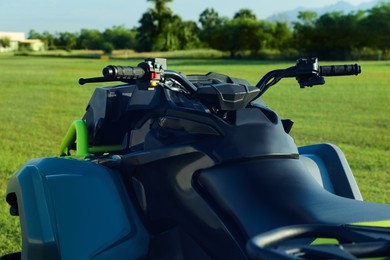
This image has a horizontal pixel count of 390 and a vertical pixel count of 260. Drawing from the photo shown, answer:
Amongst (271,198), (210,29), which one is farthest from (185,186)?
(210,29)

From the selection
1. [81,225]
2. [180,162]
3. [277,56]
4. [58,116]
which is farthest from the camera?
[277,56]

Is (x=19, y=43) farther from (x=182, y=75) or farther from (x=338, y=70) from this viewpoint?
(x=182, y=75)

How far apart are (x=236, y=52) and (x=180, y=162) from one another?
76.4 m

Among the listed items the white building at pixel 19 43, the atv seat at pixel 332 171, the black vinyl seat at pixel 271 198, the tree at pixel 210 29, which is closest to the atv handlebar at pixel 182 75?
the black vinyl seat at pixel 271 198

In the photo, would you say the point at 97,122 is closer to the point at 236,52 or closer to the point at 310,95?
the point at 310,95

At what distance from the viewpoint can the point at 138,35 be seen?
94250mm

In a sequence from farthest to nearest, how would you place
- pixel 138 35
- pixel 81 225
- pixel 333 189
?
pixel 138 35 < pixel 333 189 < pixel 81 225

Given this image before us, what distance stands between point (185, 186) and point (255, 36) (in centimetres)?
7783

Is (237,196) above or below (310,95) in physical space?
above

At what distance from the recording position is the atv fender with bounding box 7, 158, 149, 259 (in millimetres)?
2484

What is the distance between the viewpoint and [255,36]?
7888cm

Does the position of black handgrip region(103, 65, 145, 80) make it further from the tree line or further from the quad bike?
the tree line

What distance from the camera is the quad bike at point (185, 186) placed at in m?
2.10

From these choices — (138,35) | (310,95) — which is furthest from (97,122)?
(138,35)
